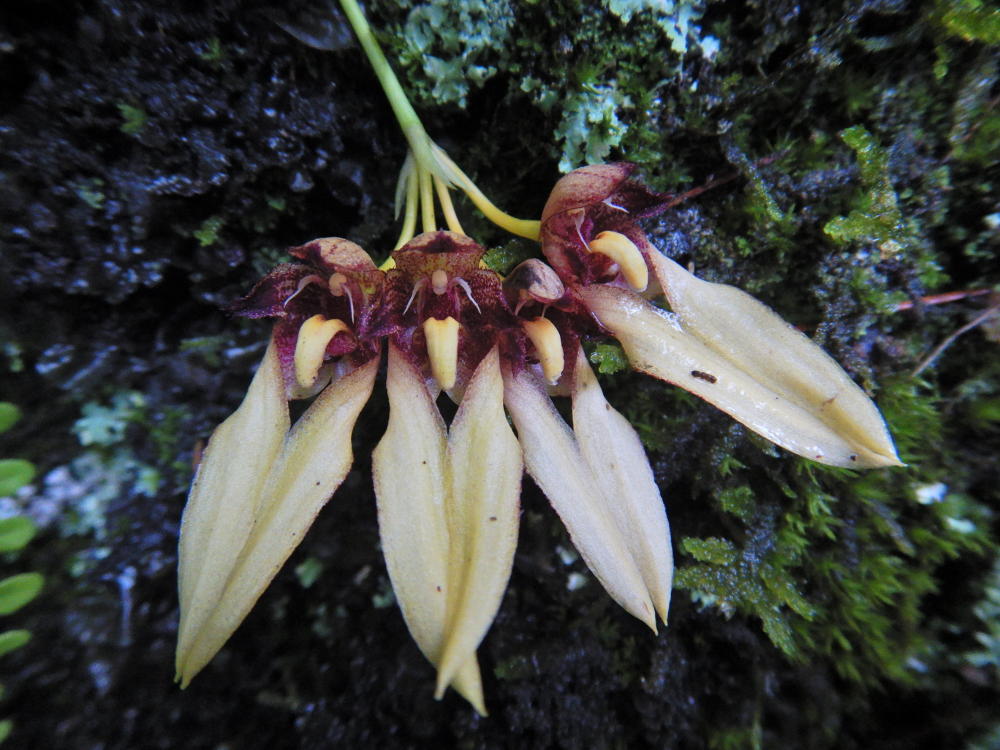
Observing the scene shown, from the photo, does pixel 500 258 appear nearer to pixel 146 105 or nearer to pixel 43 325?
pixel 146 105

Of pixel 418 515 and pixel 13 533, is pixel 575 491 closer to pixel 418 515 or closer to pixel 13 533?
pixel 418 515

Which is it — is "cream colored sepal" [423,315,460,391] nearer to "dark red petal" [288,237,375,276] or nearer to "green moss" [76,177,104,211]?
"dark red petal" [288,237,375,276]

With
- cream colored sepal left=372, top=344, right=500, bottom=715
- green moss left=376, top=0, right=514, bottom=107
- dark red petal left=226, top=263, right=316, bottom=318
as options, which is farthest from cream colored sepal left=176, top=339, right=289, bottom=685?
green moss left=376, top=0, right=514, bottom=107

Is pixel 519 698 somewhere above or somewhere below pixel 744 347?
below

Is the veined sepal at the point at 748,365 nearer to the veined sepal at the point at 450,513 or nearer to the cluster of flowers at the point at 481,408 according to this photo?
the cluster of flowers at the point at 481,408

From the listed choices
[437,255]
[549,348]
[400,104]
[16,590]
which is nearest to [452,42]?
[400,104]

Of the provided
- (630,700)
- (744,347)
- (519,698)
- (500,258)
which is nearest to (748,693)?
(630,700)
